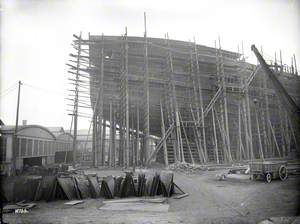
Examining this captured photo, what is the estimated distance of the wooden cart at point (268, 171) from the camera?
37.5 feet

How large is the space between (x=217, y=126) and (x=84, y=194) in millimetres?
16932

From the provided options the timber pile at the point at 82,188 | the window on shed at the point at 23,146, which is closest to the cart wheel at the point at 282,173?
the timber pile at the point at 82,188

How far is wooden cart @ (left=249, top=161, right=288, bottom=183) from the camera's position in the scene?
450 inches

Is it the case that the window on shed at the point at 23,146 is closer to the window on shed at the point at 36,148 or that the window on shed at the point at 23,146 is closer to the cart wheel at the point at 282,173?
the window on shed at the point at 36,148

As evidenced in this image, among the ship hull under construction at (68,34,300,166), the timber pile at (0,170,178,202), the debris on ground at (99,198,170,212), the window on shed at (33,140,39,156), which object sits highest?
the ship hull under construction at (68,34,300,166)

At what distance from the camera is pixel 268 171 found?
11414 millimetres

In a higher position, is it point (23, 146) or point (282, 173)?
point (23, 146)

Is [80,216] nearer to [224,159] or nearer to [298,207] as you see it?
[298,207]

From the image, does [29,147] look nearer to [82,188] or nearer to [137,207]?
[82,188]

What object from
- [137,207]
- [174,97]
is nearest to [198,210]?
[137,207]

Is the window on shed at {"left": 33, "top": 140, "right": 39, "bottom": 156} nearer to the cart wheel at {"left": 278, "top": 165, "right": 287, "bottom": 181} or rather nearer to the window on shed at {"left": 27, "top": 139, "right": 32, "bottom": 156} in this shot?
the window on shed at {"left": 27, "top": 139, "right": 32, "bottom": 156}

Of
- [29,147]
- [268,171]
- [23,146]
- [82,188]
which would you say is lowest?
[82,188]

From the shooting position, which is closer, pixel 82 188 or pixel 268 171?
pixel 82 188

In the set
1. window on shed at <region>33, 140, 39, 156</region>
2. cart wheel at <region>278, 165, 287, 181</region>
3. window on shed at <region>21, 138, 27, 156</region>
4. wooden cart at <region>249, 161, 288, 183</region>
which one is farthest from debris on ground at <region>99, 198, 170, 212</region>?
window on shed at <region>33, 140, 39, 156</region>
